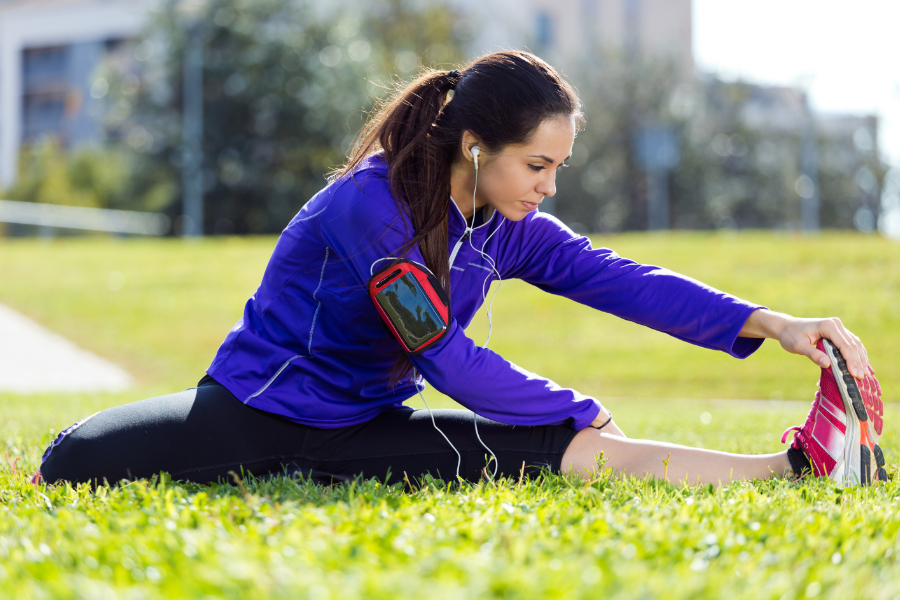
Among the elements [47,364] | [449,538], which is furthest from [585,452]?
[47,364]

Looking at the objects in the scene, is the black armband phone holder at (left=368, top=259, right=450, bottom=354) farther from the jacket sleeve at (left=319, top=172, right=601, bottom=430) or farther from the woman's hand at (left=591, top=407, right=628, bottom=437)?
the woman's hand at (left=591, top=407, right=628, bottom=437)

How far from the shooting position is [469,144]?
292 centimetres

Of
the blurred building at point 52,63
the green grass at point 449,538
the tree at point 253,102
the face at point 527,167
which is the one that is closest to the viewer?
the green grass at point 449,538

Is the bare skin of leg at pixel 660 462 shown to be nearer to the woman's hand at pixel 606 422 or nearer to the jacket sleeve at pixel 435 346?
the woman's hand at pixel 606 422

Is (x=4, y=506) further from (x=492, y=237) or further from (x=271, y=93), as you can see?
(x=271, y=93)

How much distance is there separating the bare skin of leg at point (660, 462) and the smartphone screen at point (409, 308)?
0.72 m

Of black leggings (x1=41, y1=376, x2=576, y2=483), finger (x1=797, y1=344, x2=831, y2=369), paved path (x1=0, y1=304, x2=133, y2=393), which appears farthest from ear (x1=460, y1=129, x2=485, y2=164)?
paved path (x1=0, y1=304, x2=133, y2=393)

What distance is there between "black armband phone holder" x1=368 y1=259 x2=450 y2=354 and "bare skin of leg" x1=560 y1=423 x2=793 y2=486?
703 millimetres

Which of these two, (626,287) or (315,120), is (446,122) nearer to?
(626,287)

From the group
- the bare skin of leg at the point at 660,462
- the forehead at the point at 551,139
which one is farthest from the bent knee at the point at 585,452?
the forehead at the point at 551,139

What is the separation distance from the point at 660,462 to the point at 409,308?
1.05 metres

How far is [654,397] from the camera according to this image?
9.99m

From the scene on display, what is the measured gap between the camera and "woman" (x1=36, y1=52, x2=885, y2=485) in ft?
9.12

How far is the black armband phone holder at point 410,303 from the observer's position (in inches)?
105
